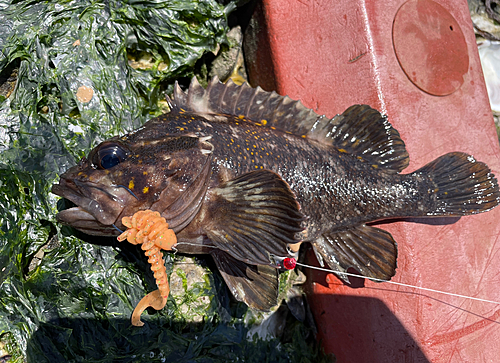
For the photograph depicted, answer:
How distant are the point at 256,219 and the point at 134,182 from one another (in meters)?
0.79

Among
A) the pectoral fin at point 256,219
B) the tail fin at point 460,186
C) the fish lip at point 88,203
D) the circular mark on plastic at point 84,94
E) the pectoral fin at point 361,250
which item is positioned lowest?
the pectoral fin at point 361,250

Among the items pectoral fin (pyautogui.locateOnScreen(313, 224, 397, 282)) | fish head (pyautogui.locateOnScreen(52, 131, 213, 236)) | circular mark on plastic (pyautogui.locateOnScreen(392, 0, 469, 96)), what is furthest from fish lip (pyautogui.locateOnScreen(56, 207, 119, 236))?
circular mark on plastic (pyautogui.locateOnScreen(392, 0, 469, 96))

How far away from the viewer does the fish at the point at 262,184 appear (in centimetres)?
222

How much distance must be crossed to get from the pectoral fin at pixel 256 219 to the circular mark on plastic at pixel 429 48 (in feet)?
7.37

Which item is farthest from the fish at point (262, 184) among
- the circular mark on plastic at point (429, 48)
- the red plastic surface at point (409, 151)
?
the circular mark on plastic at point (429, 48)

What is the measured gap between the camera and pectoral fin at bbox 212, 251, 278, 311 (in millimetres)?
2691

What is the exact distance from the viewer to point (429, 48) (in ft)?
11.8

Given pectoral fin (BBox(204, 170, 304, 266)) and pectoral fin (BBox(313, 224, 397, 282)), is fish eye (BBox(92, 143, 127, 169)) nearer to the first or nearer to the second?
pectoral fin (BBox(204, 170, 304, 266))

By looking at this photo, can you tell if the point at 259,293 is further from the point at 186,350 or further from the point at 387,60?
the point at 387,60

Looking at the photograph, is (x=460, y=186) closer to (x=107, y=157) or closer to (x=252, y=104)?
(x=252, y=104)

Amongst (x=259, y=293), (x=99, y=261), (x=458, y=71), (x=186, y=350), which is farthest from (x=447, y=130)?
(x=99, y=261)

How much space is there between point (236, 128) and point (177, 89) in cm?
67

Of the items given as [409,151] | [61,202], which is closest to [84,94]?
[61,202]

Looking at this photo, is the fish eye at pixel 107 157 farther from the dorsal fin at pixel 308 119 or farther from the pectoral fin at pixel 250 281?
the pectoral fin at pixel 250 281
